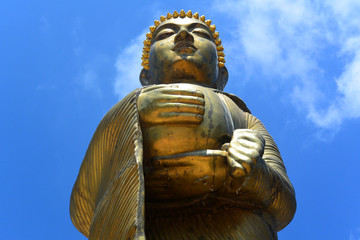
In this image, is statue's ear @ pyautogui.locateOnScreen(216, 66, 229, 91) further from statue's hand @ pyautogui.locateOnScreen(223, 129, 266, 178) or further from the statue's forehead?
statue's hand @ pyautogui.locateOnScreen(223, 129, 266, 178)

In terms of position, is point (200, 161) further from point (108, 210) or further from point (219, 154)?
point (108, 210)

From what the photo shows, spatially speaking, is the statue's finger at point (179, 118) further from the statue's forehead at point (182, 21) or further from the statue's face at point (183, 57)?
the statue's forehead at point (182, 21)

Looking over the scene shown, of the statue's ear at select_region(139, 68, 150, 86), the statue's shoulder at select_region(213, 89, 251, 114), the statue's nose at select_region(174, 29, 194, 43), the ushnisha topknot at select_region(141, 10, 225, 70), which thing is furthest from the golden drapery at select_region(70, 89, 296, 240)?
the ushnisha topknot at select_region(141, 10, 225, 70)

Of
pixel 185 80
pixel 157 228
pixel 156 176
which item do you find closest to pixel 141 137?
pixel 156 176

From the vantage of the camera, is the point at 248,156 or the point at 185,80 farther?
the point at 185,80

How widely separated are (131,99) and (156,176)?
0.68m

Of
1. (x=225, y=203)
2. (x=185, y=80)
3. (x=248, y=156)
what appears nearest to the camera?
(x=248, y=156)

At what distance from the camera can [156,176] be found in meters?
4.33

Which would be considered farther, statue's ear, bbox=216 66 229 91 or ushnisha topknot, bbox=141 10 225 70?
statue's ear, bbox=216 66 229 91

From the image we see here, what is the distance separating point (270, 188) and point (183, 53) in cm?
181

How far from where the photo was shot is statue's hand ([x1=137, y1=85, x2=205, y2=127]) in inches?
171

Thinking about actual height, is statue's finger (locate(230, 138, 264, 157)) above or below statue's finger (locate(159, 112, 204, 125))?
below

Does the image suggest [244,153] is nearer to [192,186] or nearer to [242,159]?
[242,159]

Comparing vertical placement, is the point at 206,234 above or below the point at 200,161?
below
